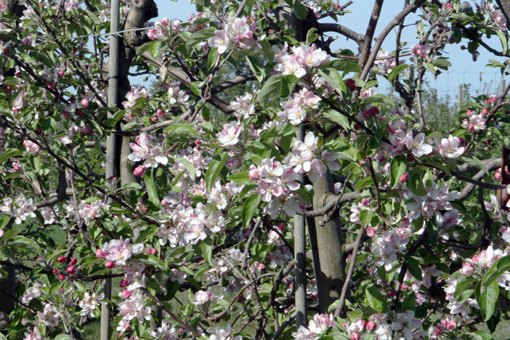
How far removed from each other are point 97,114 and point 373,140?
6.01 feet

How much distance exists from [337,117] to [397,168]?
0.23 meters

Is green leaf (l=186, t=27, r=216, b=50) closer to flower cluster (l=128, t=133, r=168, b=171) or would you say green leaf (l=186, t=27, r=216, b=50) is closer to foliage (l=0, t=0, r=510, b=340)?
foliage (l=0, t=0, r=510, b=340)

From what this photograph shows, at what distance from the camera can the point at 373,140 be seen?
1.18 metres

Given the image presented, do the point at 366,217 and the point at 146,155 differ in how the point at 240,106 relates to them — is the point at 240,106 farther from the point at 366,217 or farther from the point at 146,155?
the point at 366,217

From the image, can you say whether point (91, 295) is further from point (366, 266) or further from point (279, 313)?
point (366, 266)

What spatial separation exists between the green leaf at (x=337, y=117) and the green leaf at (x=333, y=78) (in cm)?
7

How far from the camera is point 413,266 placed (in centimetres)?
149

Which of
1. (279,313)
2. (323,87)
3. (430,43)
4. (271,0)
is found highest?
(271,0)

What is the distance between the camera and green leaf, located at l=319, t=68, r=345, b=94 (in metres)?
1.04

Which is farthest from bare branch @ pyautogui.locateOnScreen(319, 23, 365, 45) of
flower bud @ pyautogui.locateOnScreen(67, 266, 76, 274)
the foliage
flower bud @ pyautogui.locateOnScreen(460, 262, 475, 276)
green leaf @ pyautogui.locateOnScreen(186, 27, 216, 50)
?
flower bud @ pyautogui.locateOnScreen(67, 266, 76, 274)

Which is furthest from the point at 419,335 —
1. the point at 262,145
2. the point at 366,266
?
the point at 262,145

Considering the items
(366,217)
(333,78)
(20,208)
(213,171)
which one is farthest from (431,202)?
(20,208)

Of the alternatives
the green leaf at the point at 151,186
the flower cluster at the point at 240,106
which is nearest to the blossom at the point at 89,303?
the green leaf at the point at 151,186

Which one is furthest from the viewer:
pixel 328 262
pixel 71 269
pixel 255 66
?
pixel 328 262
